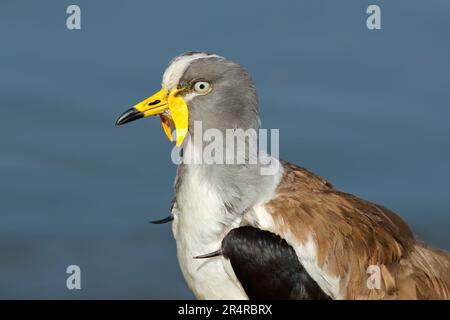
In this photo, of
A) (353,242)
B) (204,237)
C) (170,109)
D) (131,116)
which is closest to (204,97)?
(170,109)

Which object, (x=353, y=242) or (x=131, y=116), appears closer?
(x=353, y=242)

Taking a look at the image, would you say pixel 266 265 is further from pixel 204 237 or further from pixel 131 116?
pixel 131 116

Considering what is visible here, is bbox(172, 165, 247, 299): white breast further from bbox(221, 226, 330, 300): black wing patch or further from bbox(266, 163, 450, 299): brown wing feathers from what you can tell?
bbox(266, 163, 450, 299): brown wing feathers

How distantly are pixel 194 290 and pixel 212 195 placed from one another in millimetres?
728

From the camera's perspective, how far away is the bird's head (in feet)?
28.9

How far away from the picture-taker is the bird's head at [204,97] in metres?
8.81

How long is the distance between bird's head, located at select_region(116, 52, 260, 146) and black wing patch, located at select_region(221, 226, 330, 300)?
78cm

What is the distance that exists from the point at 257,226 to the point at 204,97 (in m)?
0.97

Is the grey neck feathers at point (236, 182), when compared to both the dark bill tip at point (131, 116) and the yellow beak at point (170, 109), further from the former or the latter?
the dark bill tip at point (131, 116)

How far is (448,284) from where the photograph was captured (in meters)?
9.02

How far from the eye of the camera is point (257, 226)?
8.65 metres

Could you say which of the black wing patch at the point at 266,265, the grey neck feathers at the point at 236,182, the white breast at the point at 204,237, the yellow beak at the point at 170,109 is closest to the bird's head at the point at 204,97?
the yellow beak at the point at 170,109

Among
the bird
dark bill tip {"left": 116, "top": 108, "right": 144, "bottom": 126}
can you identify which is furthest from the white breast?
dark bill tip {"left": 116, "top": 108, "right": 144, "bottom": 126}

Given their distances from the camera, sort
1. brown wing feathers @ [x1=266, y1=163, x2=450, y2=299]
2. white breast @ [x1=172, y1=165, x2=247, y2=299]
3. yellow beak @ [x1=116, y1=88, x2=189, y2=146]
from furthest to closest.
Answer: yellow beak @ [x1=116, y1=88, x2=189, y2=146] < white breast @ [x1=172, y1=165, x2=247, y2=299] < brown wing feathers @ [x1=266, y1=163, x2=450, y2=299]
